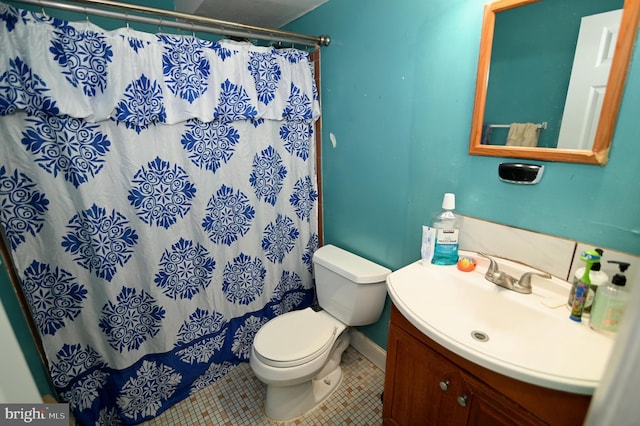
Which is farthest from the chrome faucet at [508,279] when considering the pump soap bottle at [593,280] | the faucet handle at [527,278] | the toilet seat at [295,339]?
the toilet seat at [295,339]

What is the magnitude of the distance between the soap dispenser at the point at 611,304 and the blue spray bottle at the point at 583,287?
3 cm

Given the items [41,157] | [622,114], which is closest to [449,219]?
[622,114]

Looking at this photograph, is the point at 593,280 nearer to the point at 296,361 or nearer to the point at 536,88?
the point at 536,88

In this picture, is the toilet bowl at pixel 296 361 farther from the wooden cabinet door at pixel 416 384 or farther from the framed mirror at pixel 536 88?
the framed mirror at pixel 536 88

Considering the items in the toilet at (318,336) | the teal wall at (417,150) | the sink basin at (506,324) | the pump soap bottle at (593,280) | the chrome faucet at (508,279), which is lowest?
the toilet at (318,336)

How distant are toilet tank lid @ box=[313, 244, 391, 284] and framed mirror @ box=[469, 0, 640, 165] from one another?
0.74m

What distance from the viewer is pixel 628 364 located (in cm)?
35

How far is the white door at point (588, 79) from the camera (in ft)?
2.59

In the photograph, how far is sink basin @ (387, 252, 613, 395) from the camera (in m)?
0.66

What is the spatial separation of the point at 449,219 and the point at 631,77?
641 mm

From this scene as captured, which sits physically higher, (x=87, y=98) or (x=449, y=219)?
(x=87, y=98)

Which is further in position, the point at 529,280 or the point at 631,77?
the point at 529,280

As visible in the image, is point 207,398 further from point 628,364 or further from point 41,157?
point 628,364

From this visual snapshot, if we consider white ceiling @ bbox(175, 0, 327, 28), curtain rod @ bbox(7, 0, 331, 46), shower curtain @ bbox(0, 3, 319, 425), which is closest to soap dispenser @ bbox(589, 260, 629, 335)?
shower curtain @ bbox(0, 3, 319, 425)
